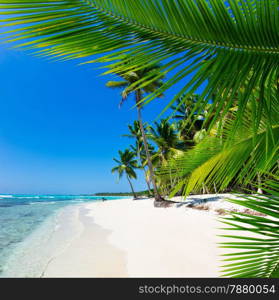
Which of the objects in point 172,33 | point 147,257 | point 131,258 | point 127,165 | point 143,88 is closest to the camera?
point 172,33

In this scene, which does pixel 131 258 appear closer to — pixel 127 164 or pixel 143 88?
pixel 143 88

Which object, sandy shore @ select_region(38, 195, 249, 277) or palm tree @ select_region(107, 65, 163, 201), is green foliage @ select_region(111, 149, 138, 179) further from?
sandy shore @ select_region(38, 195, 249, 277)

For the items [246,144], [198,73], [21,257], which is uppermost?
[198,73]

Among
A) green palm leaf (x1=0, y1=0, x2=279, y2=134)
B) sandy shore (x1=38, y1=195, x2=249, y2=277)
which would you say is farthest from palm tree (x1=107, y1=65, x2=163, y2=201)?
sandy shore (x1=38, y1=195, x2=249, y2=277)

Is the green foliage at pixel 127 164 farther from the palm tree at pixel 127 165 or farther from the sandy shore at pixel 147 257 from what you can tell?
the sandy shore at pixel 147 257

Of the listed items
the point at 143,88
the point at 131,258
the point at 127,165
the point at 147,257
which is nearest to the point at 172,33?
the point at 147,257

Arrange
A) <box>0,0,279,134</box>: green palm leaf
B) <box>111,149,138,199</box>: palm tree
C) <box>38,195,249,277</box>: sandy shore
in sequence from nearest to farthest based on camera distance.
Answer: <box>0,0,279,134</box>: green palm leaf
<box>38,195,249,277</box>: sandy shore
<box>111,149,138,199</box>: palm tree

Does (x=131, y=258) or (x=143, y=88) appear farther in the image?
(x=143, y=88)

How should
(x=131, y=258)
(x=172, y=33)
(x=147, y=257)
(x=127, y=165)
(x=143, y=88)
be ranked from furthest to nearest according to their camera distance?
(x=127, y=165)
(x=143, y=88)
(x=131, y=258)
(x=147, y=257)
(x=172, y=33)
